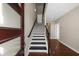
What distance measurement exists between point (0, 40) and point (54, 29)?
29.0 ft

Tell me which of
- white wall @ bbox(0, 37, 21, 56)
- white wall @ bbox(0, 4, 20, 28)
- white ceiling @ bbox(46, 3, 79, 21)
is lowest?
white wall @ bbox(0, 37, 21, 56)

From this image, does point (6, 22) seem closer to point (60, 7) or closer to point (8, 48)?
point (8, 48)

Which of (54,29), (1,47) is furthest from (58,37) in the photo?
(1,47)

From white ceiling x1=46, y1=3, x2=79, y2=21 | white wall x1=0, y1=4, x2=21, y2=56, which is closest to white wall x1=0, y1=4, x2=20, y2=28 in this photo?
white wall x1=0, y1=4, x2=21, y2=56

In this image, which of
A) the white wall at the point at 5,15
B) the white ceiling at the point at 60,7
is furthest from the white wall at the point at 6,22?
the white ceiling at the point at 60,7

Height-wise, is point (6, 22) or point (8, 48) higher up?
point (6, 22)

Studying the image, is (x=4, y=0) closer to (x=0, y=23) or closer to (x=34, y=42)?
(x=0, y=23)

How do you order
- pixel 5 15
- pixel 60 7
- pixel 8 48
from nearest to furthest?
pixel 5 15
pixel 8 48
pixel 60 7

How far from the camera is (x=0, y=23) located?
1.28 m

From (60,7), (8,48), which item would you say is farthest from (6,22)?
(60,7)

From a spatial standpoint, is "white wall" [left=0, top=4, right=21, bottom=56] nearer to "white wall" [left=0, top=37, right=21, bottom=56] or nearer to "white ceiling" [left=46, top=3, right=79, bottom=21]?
"white wall" [left=0, top=37, right=21, bottom=56]

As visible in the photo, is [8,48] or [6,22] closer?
[6,22]

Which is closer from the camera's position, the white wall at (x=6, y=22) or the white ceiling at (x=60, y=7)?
the white wall at (x=6, y=22)

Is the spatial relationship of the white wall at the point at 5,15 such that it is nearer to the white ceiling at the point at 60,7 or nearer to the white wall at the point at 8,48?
the white wall at the point at 8,48
